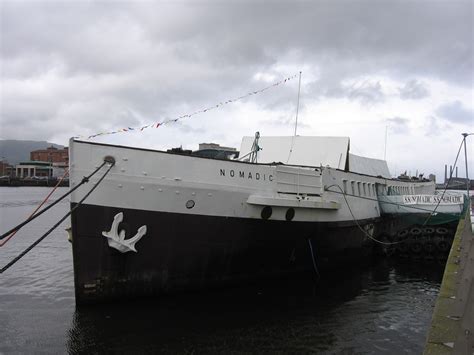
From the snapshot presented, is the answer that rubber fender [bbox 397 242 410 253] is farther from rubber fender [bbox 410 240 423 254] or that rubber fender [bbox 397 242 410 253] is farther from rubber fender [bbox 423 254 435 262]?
rubber fender [bbox 423 254 435 262]

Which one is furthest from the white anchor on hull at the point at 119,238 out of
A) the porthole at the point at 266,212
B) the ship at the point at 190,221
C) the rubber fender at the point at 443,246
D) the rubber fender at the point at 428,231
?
the rubber fender at the point at 443,246

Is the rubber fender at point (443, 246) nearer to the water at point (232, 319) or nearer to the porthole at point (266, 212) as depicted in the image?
the water at point (232, 319)

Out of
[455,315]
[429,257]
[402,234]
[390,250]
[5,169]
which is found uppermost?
[5,169]

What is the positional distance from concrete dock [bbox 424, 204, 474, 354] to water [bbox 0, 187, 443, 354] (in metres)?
1.49

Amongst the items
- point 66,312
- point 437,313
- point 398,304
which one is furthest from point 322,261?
point 66,312

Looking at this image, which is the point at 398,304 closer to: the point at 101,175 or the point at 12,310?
the point at 101,175

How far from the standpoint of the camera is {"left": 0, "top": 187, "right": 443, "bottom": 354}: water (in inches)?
334

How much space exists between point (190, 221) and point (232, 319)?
2.62m

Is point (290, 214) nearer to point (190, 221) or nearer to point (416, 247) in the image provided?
point (190, 221)

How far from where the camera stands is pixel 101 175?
9.78 meters

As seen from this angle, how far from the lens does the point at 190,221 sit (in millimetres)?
10711

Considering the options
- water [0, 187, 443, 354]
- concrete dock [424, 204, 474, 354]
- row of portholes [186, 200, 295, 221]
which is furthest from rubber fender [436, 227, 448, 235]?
row of portholes [186, 200, 295, 221]

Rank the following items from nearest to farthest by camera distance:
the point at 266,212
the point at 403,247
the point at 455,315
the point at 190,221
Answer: the point at 455,315
the point at 190,221
the point at 266,212
the point at 403,247

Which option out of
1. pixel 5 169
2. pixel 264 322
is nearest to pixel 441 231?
pixel 264 322
